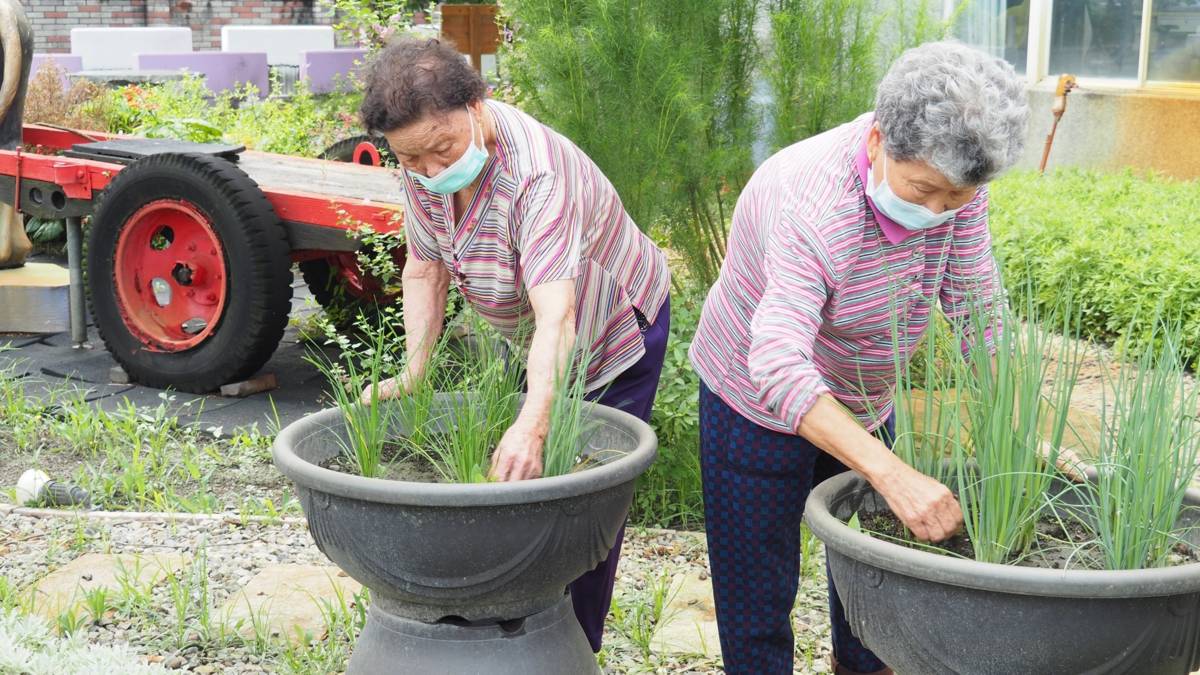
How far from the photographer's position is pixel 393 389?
249 cm

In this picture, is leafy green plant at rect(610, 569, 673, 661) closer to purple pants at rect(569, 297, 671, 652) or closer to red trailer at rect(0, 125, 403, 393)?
purple pants at rect(569, 297, 671, 652)

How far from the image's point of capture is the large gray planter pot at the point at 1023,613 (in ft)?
5.51

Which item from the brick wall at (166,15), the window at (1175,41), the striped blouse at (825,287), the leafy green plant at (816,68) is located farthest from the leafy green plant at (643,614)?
the brick wall at (166,15)

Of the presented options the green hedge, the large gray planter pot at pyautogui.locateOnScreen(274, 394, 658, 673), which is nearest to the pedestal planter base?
the large gray planter pot at pyautogui.locateOnScreen(274, 394, 658, 673)

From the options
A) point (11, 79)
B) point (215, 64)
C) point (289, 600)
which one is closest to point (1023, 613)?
point (289, 600)

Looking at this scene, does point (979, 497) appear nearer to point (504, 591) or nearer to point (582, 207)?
point (504, 591)

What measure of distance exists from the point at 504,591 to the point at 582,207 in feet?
2.59

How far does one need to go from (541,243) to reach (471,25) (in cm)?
1479

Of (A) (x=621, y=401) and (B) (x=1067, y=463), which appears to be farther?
(A) (x=621, y=401)

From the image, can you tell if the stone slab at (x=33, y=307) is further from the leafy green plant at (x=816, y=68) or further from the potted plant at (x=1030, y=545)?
the potted plant at (x=1030, y=545)

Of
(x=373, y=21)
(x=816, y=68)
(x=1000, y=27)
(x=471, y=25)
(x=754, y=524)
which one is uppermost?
(x=471, y=25)

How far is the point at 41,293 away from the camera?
6473mm

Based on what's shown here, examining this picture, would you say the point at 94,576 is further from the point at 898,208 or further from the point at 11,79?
the point at 11,79

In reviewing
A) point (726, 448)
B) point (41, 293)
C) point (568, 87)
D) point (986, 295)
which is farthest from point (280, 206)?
point (986, 295)
